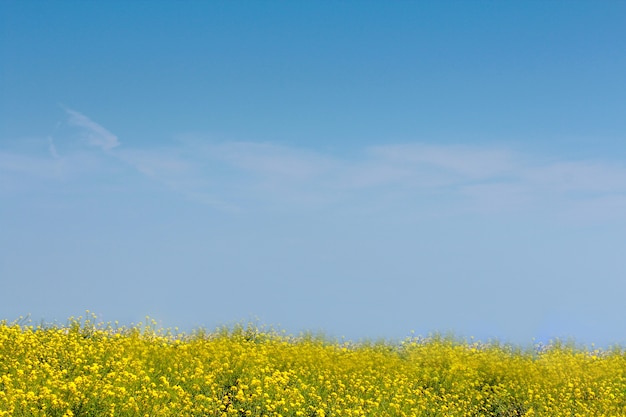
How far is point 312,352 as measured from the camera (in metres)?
16.0

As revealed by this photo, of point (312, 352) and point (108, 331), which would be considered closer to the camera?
point (312, 352)

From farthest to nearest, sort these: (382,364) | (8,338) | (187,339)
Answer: (187,339) → (382,364) → (8,338)

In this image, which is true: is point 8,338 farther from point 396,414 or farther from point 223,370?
point 396,414

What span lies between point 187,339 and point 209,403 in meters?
8.38

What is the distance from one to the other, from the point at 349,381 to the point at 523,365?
20.1 ft

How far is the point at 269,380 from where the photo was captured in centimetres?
1149

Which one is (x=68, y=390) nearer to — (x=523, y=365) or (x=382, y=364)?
(x=382, y=364)

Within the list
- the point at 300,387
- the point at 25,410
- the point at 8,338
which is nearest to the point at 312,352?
the point at 300,387

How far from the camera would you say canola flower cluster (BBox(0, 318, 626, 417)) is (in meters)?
9.89

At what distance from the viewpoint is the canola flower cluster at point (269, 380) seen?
989 centimetres

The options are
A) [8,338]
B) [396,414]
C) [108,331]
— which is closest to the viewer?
[396,414]

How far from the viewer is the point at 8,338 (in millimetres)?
13359

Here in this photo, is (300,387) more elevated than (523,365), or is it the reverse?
(523,365)

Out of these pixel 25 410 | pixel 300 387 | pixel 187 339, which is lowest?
pixel 25 410
